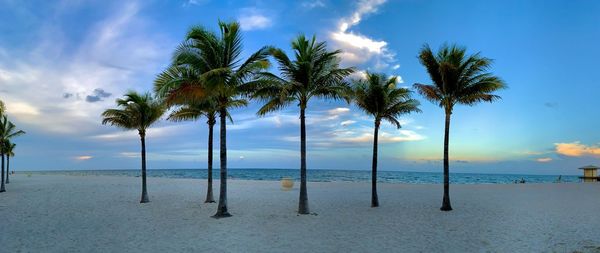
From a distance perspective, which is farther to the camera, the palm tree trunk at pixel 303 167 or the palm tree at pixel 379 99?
the palm tree at pixel 379 99

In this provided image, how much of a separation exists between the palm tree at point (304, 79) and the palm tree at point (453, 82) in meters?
4.46

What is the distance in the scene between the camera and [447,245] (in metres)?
11.5

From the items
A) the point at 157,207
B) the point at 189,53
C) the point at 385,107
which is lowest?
the point at 157,207

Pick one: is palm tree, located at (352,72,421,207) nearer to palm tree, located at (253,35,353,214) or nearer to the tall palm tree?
palm tree, located at (253,35,353,214)

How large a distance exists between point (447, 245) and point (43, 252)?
11187 mm

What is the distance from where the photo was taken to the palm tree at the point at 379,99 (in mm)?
20375

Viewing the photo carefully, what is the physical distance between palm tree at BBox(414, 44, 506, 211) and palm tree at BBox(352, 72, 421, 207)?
1.10 metres

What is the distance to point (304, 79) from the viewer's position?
1756 centimetres

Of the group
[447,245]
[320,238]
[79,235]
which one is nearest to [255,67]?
[320,238]

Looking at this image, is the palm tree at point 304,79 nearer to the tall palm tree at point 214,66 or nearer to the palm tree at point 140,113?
the tall palm tree at point 214,66

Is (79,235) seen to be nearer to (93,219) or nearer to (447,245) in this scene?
(93,219)

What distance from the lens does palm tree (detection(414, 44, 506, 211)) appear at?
18.9 m

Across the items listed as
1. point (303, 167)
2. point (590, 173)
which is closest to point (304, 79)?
point (303, 167)

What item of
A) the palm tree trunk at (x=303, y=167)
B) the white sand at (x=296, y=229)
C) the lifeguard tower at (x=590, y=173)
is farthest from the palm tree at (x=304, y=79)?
the lifeguard tower at (x=590, y=173)
